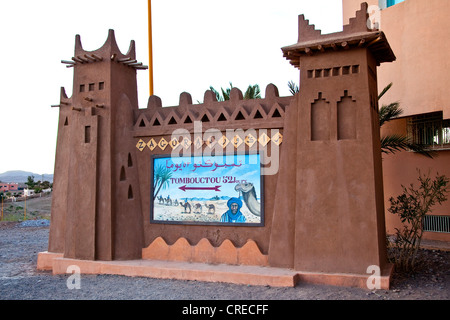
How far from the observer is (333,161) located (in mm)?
8188

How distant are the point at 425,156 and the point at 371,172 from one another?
7574mm

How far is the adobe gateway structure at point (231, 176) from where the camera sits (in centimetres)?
806

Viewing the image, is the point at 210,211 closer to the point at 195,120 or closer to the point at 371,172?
the point at 195,120

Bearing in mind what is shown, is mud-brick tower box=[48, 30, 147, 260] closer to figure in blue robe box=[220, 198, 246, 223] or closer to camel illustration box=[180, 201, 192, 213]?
camel illustration box=[180, 201, 192, 213]

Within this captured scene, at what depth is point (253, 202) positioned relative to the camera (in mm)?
8984

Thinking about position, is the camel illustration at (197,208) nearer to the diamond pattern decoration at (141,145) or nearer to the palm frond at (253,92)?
the diamond pattern decoration at (141,145)

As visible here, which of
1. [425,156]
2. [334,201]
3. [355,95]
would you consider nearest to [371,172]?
[334,201]

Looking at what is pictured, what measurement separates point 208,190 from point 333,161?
9.06 ft

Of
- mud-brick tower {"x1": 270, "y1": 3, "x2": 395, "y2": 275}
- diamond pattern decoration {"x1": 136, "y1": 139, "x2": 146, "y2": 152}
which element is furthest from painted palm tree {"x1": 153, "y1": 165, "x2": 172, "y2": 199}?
mud-brick tower {"x1": 270, "y1": 3, "x2": 395, "y2": 275}

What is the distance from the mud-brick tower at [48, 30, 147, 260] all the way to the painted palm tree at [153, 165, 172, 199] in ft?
1.57

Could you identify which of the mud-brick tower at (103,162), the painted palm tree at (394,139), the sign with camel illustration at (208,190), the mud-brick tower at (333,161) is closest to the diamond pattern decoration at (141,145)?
the mud-brick tower at (103,162)

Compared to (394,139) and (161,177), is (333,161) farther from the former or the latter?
(394,139)

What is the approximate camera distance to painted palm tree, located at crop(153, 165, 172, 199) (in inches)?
388

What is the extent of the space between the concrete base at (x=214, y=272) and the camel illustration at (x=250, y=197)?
113 centimetres
